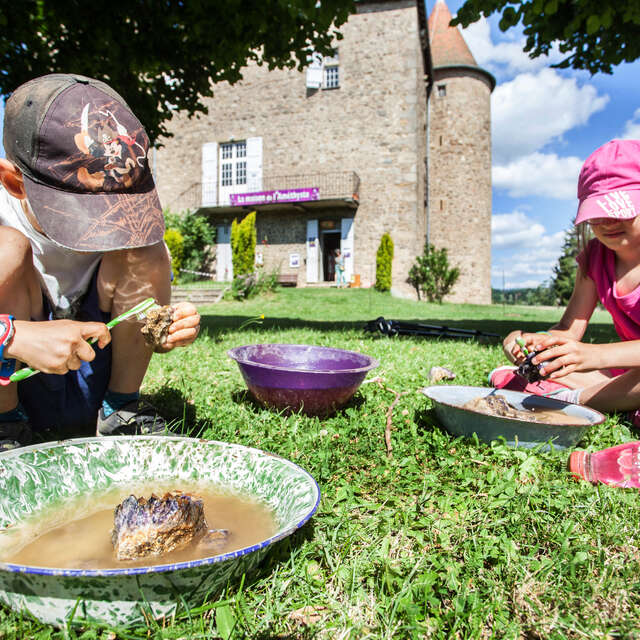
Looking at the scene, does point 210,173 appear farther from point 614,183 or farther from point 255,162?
point 614,183

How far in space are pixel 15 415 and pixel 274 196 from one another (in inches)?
624

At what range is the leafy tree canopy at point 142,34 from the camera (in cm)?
499

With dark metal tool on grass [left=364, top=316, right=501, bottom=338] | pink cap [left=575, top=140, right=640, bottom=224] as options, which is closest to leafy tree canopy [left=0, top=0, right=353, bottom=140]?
dark metal tool on grass [left=364, top=316, right=501, bottom=338]

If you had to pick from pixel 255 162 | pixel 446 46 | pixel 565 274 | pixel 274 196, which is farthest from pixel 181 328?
pixel 565 274

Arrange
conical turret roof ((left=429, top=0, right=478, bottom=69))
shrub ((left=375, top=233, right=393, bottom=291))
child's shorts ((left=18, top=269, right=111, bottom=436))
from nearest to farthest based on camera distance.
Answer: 1. child's shorts ((left=18, top=269, right=111, bottom=436))
2. shrub ((left=375, top=233, right=393, bottom=291))
3. conical turret roof ((left=429, top=0, right=478, bottom=69))

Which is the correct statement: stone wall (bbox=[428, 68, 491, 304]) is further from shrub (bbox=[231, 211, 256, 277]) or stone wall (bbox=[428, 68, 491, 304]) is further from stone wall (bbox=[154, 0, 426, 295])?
shrub (bbox=[231, 211, 256, 277])

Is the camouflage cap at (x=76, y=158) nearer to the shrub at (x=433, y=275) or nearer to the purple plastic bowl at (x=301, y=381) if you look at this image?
the purple plastic bowl at (x=301, y=381)

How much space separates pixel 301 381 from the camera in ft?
6.24

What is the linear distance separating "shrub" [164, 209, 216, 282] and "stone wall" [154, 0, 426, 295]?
7.69ft

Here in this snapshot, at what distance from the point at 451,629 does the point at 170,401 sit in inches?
68.5

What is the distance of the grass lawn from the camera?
2.94 feet

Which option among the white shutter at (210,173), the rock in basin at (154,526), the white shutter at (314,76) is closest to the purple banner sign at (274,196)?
the white shutter at (210,173)

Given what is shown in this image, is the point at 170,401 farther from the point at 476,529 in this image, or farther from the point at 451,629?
the point at 451,629

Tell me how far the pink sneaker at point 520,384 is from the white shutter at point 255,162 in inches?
637
